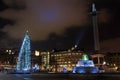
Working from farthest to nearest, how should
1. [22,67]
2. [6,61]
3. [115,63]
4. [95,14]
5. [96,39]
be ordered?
[115,63] → [6,61] → [95,14] → [96,39] → [22,67]

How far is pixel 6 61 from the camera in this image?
6757 inches

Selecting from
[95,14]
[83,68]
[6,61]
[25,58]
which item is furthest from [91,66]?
[6,61]

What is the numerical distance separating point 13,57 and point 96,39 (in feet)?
226

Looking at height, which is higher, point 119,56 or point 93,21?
point 93,21

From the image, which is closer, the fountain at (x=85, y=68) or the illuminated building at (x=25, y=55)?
the fountain at (x=85, y=68)

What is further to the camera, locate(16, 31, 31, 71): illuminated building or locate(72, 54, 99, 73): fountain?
locate(16, 31, 31, 71): illuminated building

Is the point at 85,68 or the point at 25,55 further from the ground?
the point at 25,55

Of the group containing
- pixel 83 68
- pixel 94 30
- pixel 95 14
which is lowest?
pixel 83 68

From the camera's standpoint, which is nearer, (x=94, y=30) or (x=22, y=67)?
(x=22, y=67)

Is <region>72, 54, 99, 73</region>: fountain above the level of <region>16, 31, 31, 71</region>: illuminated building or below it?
below

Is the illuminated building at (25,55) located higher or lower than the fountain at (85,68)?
higher

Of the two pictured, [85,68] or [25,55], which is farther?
[25,55]

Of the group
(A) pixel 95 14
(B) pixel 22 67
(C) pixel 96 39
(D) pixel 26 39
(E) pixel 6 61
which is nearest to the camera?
(D) pixel 26 39

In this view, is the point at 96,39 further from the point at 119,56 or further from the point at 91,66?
the point at 119,56
